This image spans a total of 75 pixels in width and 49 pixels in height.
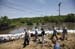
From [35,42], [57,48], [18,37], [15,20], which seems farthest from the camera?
[15,20]

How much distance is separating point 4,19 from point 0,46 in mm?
21330

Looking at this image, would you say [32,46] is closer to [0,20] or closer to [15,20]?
[0,20]

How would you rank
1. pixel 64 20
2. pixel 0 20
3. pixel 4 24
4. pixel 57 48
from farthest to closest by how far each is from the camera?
pixel 0 20 → pixel 4 24 → pixel 64 20 → pixel 57 48

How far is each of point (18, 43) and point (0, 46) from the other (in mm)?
1285

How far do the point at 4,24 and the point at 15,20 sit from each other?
5.43 metres

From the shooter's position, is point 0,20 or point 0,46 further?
point 0,20

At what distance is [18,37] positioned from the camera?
17406 millimetres

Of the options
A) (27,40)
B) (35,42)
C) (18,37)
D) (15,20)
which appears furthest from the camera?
(15,20)

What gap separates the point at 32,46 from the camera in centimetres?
1440

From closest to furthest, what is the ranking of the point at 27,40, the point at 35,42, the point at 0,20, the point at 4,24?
the point at 27,40
the point at 35,42
the point at 4,24
the point at 0,20

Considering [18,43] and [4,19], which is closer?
[18,43]

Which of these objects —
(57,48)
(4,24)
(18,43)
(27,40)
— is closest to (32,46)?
(27,40)

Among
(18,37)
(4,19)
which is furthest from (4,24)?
(18,37)

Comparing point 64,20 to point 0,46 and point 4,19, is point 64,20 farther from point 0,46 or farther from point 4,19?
point 0,46
